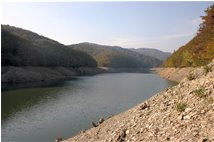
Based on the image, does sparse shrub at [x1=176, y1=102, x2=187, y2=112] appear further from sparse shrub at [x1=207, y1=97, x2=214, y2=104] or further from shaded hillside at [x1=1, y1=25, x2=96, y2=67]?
shaded hillside at [x1=1, y1=25, x2=96, y2=67]

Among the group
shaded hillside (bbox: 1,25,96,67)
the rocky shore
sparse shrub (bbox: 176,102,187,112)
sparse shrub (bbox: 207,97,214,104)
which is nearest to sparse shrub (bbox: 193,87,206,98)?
the rocky shore

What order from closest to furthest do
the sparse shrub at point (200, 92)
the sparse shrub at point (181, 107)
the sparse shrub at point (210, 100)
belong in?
1. the sparse shrub at point (210, 100)
2. the sparse shrub at point (181, 107)
3. the sparse shrub at point (200, 92)

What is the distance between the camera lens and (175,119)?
52.9 ft

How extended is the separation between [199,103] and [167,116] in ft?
5.85

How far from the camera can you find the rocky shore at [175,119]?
14406 mm

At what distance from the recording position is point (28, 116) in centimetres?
4303

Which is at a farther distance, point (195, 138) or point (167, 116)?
point (167, 116)

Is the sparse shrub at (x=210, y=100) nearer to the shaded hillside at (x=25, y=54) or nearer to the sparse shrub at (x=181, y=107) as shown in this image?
the sparse shrub at (x=181, y=107)

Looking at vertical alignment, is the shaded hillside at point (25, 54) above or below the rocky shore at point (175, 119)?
above

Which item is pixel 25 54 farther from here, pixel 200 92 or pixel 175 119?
pixel 175 119

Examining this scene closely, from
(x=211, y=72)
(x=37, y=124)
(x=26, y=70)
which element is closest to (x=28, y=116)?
(x=37, y=124)

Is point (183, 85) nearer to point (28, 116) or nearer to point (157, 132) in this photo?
point (157, 132)

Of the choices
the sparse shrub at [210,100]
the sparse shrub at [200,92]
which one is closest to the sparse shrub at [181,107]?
the sparse shrub at [200,92]

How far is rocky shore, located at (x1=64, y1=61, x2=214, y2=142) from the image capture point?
567 inches
